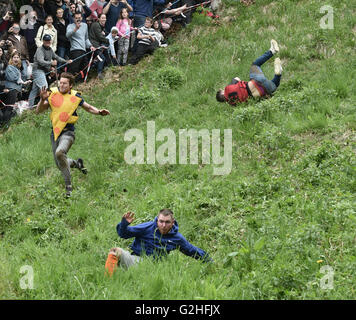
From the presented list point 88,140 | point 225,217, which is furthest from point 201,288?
point 88,140

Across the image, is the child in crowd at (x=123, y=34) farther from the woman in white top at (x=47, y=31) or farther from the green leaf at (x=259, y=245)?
the green leaf at (x=259, y=245)

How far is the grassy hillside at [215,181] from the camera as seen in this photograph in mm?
6418

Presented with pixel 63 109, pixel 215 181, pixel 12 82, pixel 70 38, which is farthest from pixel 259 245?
pixel 70 38

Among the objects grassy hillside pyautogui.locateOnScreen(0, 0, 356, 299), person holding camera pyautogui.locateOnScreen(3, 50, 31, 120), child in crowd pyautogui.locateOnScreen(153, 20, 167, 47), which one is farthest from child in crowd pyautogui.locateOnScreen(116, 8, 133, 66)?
person holding camera pyautogui.locateOnScreen(3, 50, 31, 120)

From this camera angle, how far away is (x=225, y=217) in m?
8.42

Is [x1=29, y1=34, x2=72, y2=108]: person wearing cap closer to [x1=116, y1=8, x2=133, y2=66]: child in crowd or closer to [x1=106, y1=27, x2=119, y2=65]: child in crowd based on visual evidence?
[x1=106, y1=27, x2=119, y2=65]: child in crowd

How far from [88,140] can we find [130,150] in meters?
1.28

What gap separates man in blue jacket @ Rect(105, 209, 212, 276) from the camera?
21.8ft

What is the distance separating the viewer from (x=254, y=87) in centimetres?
1158

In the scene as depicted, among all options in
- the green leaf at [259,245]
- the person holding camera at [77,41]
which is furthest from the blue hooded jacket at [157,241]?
the person holding camera at [77,41]

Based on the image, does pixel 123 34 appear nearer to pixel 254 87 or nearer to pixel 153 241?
pixel 254 87

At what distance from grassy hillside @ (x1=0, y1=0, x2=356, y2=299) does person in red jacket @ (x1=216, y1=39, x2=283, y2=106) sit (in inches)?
9.4

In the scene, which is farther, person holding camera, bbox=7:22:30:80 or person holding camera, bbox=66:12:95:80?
person holding camera, bbox=66:12:95:80
